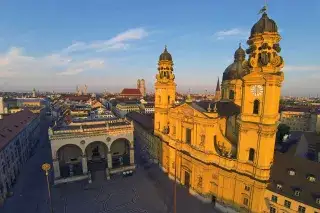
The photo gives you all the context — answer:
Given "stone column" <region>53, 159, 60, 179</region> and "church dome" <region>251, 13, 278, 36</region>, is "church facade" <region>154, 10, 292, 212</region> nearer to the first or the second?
"church dome" <region>251, 13, 278, 36</region>

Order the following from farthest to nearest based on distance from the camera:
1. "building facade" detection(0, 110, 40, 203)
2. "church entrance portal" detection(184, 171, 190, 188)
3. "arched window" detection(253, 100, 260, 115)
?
"church entrance portal" detection(184, 171, 190, 188), "building facade" detection(0, 110, 40, 203), "arched window" detection(253, 100, 260, 115)

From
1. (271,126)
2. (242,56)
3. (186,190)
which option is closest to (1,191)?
(186,190)

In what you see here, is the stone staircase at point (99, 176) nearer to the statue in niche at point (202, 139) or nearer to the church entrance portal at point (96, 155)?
the church entrance portal at point (96, 155)

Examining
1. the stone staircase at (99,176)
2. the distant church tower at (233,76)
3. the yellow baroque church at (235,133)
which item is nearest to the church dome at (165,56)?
the yellow baroque church at (235,133)

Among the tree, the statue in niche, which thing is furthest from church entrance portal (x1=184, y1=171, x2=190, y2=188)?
the tree

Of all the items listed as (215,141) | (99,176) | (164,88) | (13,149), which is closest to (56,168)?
Result: (99,176)

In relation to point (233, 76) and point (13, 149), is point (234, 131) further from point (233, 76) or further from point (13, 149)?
point (13, 149)
